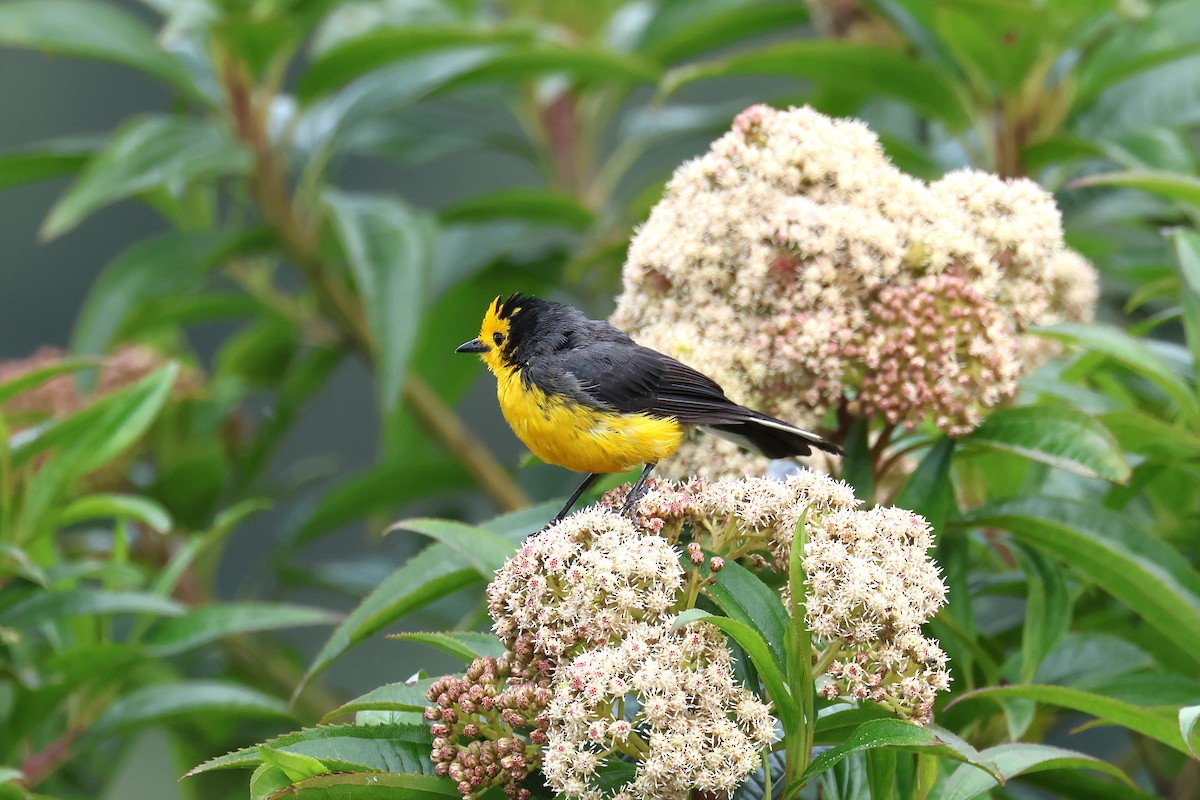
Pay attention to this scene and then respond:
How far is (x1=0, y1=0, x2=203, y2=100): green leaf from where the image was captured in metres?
3.23

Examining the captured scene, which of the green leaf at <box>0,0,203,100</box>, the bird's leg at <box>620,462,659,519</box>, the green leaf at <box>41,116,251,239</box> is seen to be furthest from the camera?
the green leaf at <box>0,0,203,100</box>

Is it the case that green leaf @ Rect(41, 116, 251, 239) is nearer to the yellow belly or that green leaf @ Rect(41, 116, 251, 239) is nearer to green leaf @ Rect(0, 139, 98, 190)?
green leaf @ Rect(0, 139, 98, 190)

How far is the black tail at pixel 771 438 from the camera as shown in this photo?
6.15ft

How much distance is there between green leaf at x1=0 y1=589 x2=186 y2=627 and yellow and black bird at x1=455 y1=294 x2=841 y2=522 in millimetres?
773

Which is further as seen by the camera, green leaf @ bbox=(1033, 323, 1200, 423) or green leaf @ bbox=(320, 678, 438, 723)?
green leaf @ bbox=(1033, 323, 1200, 423)

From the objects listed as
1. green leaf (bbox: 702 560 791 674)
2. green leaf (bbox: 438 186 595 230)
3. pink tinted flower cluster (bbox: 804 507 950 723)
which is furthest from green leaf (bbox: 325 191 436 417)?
pink tinted flower cluster (bbox: 804 507 950 723)

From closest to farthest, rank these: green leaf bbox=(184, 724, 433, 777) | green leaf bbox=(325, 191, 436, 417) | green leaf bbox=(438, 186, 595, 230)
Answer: green leaf bbox=(184, 724, 433, 777) < green leaf bbox=(325, 191, 436, 417) < green leaf bbox=(438, 186, 595, 230)

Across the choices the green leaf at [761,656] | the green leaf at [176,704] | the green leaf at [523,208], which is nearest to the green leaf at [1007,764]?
the green leaf at [761,656]

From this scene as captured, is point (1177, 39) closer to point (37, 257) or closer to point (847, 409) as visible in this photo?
point (847, 409)

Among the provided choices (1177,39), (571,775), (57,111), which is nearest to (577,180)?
(1177,39)

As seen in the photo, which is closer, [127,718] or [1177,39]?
[127,718]

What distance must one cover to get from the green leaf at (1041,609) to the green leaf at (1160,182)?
0.62 m

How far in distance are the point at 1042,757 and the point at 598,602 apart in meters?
0.54

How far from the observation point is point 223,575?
591 cm
